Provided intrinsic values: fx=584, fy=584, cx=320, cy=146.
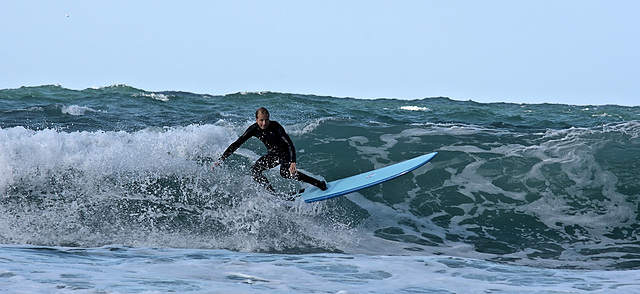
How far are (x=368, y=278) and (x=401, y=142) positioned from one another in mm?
8419

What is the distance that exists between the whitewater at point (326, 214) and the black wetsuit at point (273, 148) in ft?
1.95

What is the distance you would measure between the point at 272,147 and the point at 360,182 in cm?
146

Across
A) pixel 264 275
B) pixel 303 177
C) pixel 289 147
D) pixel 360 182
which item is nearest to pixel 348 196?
pixel 360 182

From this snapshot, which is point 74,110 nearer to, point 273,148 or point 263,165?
point 263,165

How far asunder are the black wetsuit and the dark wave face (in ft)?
1.94

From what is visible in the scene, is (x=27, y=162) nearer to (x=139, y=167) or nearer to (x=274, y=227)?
(x=139, y=167)

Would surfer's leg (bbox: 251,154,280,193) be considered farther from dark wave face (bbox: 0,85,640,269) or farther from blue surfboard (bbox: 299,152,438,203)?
blue surfboard (bbox: 299,152,438,203)

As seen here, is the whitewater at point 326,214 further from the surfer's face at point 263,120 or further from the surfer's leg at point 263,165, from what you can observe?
the surfer's face at point 263,120

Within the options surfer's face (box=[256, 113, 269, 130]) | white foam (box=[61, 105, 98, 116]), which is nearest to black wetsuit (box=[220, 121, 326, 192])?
surfer's face (box=[256, 113, 269, 130])

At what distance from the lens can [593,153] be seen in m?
12.0

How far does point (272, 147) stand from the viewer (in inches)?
320

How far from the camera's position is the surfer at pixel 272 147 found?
7705mm

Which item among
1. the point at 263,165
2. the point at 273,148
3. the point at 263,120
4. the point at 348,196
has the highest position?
the point at 263,120

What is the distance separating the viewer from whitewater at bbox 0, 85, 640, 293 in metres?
4.96
